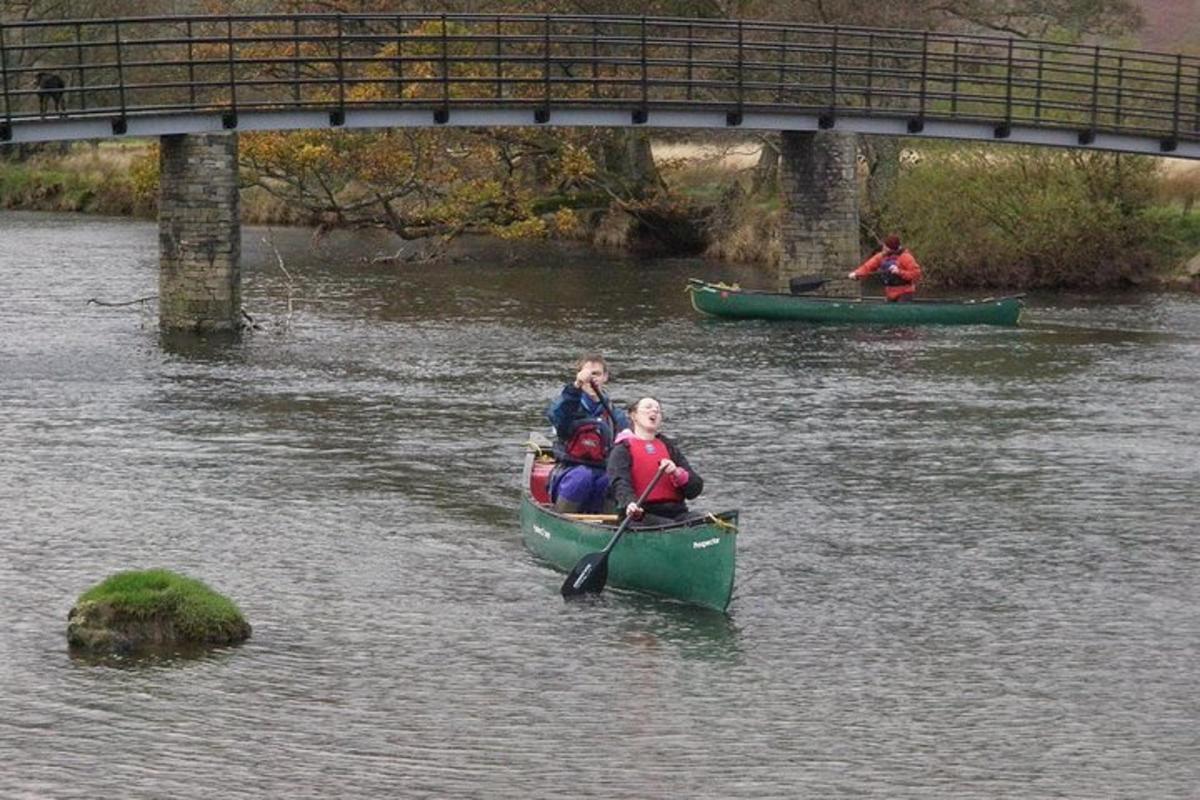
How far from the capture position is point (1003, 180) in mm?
48938

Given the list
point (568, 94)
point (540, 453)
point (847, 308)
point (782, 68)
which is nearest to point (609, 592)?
point (540, 453)

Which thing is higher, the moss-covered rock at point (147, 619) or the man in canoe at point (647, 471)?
the man in canoe at point (647, 471)

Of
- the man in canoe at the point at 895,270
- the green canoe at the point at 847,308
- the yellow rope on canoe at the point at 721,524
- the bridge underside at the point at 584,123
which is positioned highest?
the bridge underside at the point at 584,123

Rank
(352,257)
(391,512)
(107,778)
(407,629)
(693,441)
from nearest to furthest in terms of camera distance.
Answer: (107,778), (407,629), (391,512), (693,441), (352,257)

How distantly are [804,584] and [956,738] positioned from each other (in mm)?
4747

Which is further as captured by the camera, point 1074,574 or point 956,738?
point 1074,574

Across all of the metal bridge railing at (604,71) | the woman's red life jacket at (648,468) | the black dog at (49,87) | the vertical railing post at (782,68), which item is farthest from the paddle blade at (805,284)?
the woman's red life jacket at (648,468)

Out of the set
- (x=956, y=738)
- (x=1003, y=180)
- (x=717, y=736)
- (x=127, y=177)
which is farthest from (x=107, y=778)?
(x=127, y=177)

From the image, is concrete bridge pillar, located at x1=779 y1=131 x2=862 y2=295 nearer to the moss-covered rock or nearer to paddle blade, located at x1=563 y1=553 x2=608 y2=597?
paddle blade, located at x1=563 y1=553 x2=608 y2=597

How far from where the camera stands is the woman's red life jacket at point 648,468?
20.0 m

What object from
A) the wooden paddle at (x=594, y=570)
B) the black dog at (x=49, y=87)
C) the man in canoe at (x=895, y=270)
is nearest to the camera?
the wooden paddle at (x=594, y=570)

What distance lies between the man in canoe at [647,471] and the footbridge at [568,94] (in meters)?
16.6

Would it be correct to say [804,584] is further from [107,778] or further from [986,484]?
[107,778]

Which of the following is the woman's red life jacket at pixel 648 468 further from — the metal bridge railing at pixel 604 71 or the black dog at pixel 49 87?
the black dog at pixel 49 87
